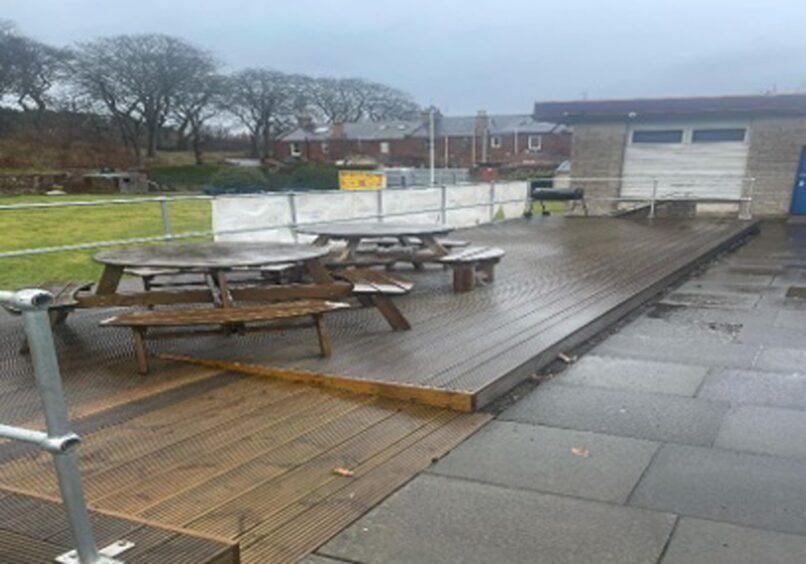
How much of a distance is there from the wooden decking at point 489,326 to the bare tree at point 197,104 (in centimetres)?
5271

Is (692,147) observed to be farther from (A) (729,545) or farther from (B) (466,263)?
(A) (729,545)

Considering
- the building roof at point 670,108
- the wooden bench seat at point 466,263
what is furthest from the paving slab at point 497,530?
the building roof at point 670,108

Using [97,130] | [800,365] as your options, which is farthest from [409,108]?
[800,365]

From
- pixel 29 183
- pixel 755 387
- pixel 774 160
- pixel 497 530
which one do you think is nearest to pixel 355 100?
pixel 29 183

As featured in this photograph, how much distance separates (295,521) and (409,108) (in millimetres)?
82811

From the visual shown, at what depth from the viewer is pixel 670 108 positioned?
1794cm

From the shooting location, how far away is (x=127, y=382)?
418 centimetres

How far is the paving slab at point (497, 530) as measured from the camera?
2441 mm

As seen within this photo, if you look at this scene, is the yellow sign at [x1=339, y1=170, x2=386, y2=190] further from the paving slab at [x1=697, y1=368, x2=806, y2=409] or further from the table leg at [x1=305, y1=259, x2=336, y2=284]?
the paving slab at [x1=697, y1=368, x2=806, y2=409]

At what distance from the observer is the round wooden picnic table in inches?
189

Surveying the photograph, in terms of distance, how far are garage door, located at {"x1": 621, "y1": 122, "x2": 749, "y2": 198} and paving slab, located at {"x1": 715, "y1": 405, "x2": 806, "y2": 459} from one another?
15261 mm

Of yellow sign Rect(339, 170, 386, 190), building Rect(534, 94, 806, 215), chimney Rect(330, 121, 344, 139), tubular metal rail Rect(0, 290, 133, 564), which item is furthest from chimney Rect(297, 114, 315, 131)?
tubular metal rail Rect(0, 290, 133, 564)

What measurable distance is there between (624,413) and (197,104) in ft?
203

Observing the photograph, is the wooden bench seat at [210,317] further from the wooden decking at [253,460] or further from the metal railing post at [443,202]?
the metal railing post at [443,202]
